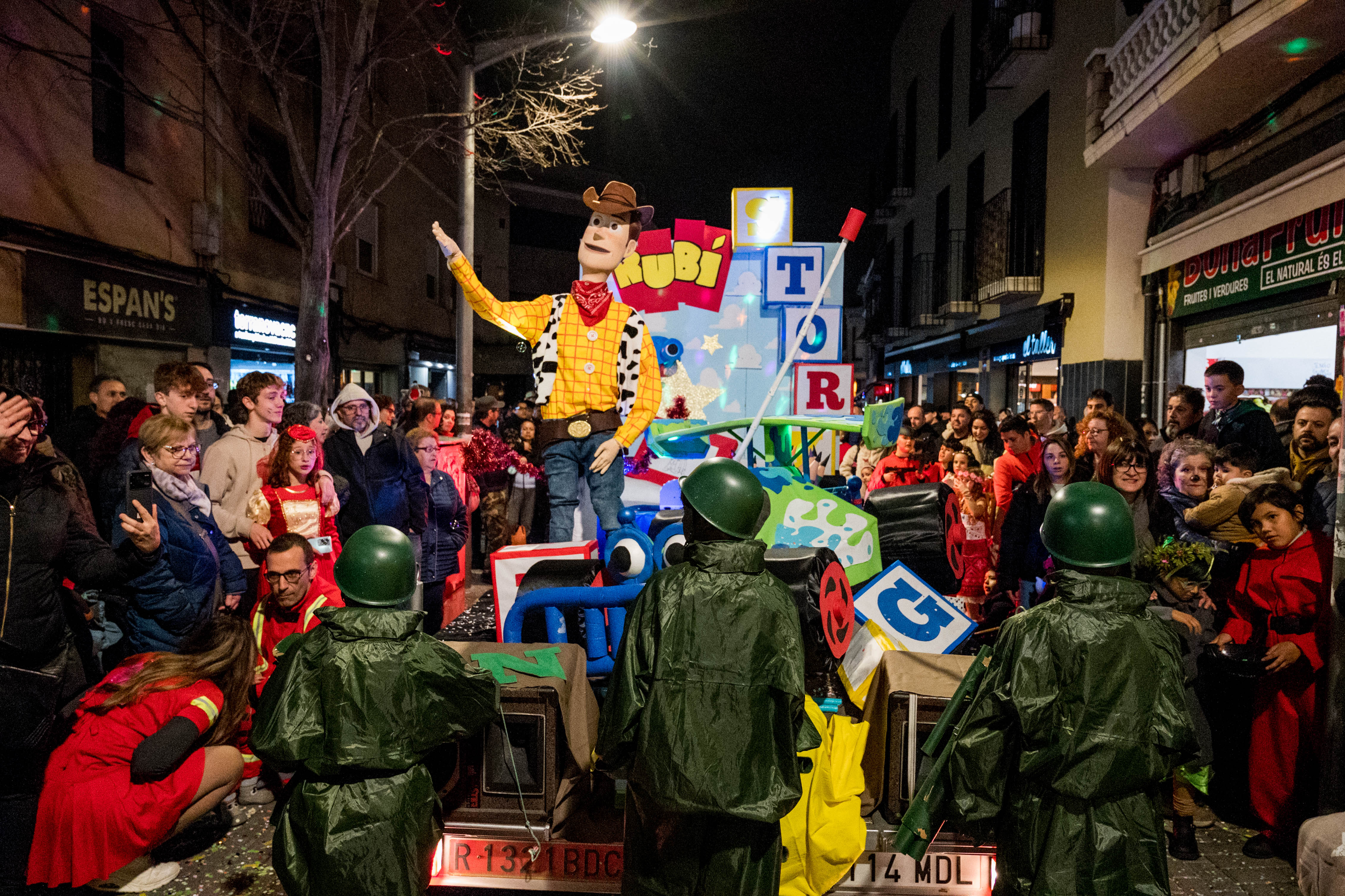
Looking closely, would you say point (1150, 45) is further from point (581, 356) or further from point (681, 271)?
point (581, 356)

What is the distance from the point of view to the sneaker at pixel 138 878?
3.21 m

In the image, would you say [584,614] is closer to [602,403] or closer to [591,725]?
[591,725]

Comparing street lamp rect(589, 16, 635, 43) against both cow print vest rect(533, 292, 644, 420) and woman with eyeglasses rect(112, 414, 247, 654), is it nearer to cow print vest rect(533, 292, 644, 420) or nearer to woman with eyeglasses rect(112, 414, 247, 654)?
cow print vest rect(533, 292, 644, 420)

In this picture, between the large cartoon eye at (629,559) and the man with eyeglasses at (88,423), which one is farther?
the man with eyeglasses at (88,423)

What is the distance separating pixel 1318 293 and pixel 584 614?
7.53 metres

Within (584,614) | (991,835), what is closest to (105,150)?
(584,614)

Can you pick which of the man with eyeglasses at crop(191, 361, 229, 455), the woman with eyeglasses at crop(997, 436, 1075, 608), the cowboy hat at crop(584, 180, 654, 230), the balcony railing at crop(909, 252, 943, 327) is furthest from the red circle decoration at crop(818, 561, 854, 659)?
the balcony railing at crop(909, 252, 943, 327)

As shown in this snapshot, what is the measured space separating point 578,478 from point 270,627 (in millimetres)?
1667

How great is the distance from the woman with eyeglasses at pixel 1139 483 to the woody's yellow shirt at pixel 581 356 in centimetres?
254

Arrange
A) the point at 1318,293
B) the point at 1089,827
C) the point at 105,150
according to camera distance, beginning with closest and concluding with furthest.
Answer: the point at 1089,827 < the point at 1318,293 < the point at 105,150

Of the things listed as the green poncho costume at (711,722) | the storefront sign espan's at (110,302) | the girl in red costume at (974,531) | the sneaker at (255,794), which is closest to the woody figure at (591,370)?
the sneaker at (255,794)

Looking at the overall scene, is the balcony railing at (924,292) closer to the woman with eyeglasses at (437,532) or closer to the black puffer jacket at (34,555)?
the woman with eyeglasses at (437,532)

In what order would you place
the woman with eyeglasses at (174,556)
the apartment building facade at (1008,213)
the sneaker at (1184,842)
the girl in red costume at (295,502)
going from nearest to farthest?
the sneaker at (1184,842)
the woman with eyeglasses at (174,556)
the girl in red costume at (295,502)
the apartment building facade at (1008,213)

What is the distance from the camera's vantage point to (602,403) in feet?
14.8
